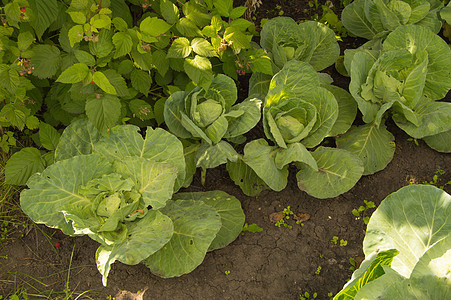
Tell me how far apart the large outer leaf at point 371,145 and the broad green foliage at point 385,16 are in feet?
2.71

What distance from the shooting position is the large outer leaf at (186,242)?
8.27ft

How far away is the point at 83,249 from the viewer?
9.30 ft

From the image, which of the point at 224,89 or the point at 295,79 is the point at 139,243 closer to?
the point at 224,89

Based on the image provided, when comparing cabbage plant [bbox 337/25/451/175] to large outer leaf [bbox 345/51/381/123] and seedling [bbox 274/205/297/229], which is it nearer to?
large outer leaf [bbox 345/51/381/123]

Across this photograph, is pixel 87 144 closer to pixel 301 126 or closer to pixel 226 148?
pixel 226 148

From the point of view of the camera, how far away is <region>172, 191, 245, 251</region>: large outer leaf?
8.98 ft

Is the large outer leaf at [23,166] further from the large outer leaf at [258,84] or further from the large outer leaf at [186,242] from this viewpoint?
the large outer leaf at [258,84]

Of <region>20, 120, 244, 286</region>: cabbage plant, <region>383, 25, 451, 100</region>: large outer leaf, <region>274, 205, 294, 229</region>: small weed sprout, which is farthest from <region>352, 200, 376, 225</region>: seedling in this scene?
<region>383, 25, 451, 100</region>: large outer leaf

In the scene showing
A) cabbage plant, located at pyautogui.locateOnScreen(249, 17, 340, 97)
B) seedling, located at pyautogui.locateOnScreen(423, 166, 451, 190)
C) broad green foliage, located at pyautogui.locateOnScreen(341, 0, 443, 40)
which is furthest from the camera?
broad green foliage, located at pyautogui.locateOnScreen(341, 0, 443, 40)

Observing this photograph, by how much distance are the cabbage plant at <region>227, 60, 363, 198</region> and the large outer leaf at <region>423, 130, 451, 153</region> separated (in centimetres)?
74

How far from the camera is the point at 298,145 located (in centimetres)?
280

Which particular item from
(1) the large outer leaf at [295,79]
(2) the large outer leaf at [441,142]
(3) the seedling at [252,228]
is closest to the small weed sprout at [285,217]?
(3) the seedling at [252,228]

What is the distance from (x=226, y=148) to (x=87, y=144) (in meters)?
0.88

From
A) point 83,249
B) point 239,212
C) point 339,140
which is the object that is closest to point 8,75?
point 83,249
